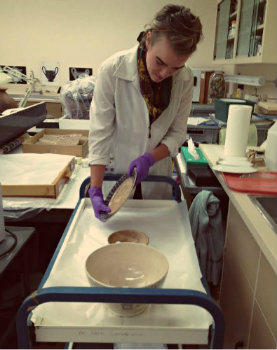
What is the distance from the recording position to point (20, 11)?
463 centimetres

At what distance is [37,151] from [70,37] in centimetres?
338

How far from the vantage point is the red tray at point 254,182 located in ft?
3.85

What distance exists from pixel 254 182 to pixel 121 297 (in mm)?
799

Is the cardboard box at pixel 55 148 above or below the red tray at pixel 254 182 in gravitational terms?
below

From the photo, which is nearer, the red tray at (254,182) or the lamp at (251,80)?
the red tray at (254,182)

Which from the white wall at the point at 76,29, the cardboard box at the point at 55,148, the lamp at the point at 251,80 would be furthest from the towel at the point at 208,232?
the white wall at the point at 76,29

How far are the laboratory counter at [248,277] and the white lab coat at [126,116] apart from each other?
1.00 feet

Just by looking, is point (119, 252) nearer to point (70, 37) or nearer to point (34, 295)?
point (34, 295)

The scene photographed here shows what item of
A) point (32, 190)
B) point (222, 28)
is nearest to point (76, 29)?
point (222, 28)

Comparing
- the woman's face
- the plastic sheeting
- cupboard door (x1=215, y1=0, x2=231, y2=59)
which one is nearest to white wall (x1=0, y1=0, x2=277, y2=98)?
cupboard door (x1=215, y1=0, x2=231, y2=59)

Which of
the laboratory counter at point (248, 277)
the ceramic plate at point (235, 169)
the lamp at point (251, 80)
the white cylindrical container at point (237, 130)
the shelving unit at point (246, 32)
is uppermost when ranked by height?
the shelving unit at point (246, 32)

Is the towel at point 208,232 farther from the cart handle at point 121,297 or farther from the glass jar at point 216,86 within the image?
the glass jar at point 216,86

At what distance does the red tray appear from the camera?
46.2 inches

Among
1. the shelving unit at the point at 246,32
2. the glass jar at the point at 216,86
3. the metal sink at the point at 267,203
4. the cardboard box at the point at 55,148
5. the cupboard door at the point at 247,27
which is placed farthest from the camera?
the glass jar at the point at 216,86
